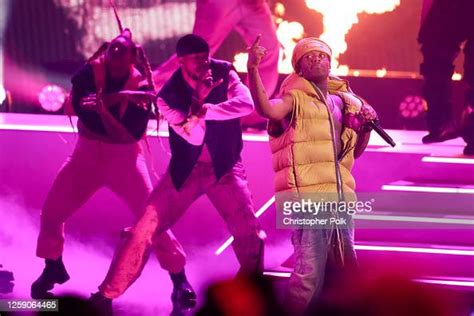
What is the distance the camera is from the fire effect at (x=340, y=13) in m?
4.63

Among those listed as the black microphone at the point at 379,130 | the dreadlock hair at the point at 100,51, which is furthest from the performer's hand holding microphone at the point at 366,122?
the dreadlock hair at the point at 100,51

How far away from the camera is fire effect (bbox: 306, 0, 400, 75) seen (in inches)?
182

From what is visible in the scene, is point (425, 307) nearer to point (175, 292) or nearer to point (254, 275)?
point (254, 275)

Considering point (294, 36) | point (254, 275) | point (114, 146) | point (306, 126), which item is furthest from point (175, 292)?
point (294, 36)

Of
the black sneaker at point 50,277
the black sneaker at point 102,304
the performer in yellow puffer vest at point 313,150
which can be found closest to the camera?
the performer in yellow puffer vest at point 313,150

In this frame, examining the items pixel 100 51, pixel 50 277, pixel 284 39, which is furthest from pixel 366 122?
pixel 50 277

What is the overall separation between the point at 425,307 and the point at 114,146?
2035mm

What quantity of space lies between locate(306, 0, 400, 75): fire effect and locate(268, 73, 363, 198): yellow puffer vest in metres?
0.47

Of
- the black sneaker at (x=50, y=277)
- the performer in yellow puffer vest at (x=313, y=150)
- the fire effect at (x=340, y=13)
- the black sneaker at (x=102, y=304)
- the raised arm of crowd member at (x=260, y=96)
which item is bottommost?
the black sneaker at (x=102, y=304)

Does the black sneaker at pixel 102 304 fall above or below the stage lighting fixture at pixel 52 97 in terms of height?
below

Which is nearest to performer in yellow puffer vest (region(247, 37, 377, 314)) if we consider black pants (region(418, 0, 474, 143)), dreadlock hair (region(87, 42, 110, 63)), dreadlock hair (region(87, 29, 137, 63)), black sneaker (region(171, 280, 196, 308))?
black pants (region(418, 0, 474, 143))

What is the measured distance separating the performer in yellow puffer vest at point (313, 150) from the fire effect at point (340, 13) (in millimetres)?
364

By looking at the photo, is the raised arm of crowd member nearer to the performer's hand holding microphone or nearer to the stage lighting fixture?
the performer's hand holding microphone

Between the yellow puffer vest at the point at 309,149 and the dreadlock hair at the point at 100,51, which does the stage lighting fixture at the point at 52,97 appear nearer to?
the dreadlock hair at the point at 100,51
